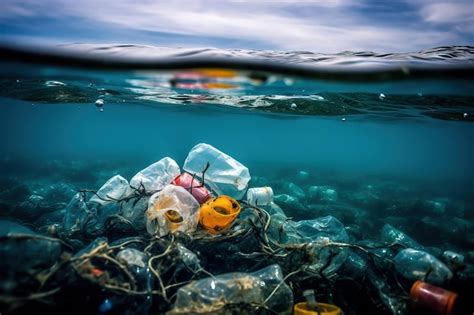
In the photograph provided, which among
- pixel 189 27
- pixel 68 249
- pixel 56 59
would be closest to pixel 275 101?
pixel 189 27

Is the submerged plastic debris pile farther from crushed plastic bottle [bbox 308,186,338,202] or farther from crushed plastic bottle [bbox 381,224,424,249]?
crushed plastic bottle [bbox 308,186,338,202]

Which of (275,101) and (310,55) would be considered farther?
(275,101)

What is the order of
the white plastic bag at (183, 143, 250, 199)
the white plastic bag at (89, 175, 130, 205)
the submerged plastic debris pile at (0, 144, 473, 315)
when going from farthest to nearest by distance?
the white plastic bag at (183, 143, 250, 199) → the white plastic bag at (89, 175, 130, 205) → the submerged plastic debris pile at (0, 144, 473, 315)

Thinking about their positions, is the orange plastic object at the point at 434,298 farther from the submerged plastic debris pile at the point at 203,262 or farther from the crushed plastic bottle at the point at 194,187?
the crushed plastic bottle at the point at 194,187

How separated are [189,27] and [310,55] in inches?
134

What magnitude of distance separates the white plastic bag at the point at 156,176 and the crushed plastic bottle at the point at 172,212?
0.94 m

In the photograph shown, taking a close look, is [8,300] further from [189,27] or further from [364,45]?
[364,45]

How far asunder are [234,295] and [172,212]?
6.10ft

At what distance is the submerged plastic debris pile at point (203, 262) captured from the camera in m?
3.18

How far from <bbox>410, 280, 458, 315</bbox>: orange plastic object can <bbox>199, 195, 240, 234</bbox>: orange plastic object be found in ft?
8.76

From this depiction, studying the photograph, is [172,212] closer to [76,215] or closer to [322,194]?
[76,215]

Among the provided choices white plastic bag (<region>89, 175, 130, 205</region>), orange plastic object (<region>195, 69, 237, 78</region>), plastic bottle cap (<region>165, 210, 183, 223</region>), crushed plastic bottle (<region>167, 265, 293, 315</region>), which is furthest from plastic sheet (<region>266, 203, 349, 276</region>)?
orange plastic object (<region>195, 69, 237, 78</region>)

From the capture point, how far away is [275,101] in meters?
15.6

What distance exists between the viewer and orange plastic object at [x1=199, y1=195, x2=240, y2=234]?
4.65 meters
